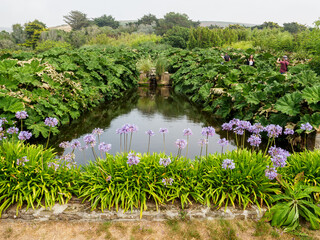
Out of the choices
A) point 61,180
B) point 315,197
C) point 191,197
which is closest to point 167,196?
point 191,197

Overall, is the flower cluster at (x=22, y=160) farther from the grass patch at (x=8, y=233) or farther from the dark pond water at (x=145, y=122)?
the dark pond water at (x=145, y=122)

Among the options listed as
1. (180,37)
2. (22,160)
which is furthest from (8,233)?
(180,37)

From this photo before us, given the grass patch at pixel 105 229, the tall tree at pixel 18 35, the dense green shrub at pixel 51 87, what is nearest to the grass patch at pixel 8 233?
the grass patch at pixel 105 229

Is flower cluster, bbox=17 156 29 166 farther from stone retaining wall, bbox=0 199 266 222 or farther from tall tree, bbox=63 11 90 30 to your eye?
tall tree, bbox=63 11 90 30

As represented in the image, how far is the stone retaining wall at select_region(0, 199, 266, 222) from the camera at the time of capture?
290 centimetres

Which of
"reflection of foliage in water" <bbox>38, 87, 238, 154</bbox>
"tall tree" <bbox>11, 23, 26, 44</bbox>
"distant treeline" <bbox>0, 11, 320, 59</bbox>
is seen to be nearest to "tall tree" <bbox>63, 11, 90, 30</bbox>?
"distant treeline" <bbox>0, 11, 320, 59</bbox>

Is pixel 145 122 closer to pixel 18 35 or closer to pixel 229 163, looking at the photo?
pixel 229 163

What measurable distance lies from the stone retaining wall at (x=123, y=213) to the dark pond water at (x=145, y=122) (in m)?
1.75

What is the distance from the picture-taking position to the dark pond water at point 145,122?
547 centimetres

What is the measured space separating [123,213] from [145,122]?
177 inches

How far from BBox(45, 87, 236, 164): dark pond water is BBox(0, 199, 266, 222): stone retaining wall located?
1.75 meters

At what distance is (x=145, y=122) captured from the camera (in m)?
7.30

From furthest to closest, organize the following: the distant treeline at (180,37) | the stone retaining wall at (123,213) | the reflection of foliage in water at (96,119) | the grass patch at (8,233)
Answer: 1. the distant treeline at (180,37)
2. the reflection of foliage in water at (96,119)
3. the stone retaining wall at (123,213)
4. the grass patch at (8,233)

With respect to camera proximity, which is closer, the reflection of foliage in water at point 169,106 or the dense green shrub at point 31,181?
the dense green shrub at point 31,181
